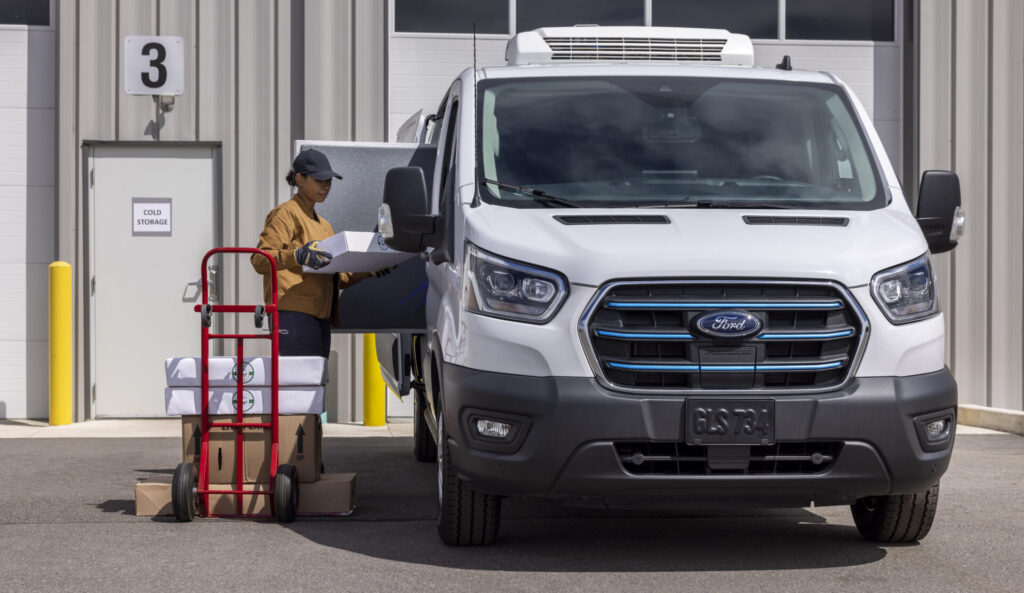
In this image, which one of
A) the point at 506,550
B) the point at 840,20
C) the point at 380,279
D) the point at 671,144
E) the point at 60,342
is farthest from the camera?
the point at 840,20

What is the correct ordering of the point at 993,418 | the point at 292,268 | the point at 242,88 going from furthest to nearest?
the point at 242,88 → the point at 993,418 → the point at 292,268

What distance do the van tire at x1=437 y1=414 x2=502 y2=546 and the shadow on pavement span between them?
58 mm

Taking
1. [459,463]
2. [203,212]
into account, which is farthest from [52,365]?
[459,463]

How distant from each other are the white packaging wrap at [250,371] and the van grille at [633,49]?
2051 millimetres

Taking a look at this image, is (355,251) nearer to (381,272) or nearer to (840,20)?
(381,272)

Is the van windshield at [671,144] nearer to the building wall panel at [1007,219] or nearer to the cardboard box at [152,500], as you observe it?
the cardboard box at [152,500]

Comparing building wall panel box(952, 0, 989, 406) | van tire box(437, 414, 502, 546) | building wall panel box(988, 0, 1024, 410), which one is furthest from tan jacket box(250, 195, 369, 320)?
building wall panel box(988, 0, 1024, 410)

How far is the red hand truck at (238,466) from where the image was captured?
6535mm

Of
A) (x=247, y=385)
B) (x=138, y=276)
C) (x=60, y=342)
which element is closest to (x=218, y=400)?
(x=247, y=385)

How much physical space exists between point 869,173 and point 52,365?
26.6 feet

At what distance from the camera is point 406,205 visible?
5957 mm

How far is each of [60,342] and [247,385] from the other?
18.8 ft

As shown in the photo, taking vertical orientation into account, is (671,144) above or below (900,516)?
above

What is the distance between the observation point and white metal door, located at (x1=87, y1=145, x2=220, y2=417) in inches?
488
